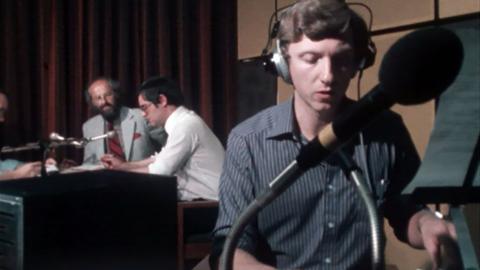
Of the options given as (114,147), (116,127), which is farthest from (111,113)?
(114,147)

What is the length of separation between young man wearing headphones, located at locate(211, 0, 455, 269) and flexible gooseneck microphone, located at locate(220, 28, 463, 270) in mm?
443

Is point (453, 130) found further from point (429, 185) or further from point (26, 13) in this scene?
→ point (26, 13)

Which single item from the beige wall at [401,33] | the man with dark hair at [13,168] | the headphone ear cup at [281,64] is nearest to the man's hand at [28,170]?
the man with dark hair at [13,168]

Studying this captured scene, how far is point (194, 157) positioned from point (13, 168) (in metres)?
0.86

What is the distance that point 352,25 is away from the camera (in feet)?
3.33

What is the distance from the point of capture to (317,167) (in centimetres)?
105

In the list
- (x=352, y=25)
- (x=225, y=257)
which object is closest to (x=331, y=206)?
(x=352, y=25)

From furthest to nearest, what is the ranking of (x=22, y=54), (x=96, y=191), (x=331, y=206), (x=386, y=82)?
1. (x=22, y=54)
2. (x=331, y=206)
3. (x=96, y=191)
4. (x=386, y=82)

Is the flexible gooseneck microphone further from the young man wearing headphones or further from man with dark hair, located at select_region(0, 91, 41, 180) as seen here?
man with dark hair, located at select_region(0, 91, 41, 180)

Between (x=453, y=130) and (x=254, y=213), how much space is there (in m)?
0.27

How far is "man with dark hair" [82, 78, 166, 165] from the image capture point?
351 cm

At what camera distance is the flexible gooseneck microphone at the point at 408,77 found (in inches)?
18.8

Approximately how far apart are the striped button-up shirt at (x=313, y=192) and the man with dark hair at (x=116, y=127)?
2.40m

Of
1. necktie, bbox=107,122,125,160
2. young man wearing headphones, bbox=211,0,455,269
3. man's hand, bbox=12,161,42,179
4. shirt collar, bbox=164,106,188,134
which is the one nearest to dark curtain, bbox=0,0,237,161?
necktie, bbox=107,122,125,160
